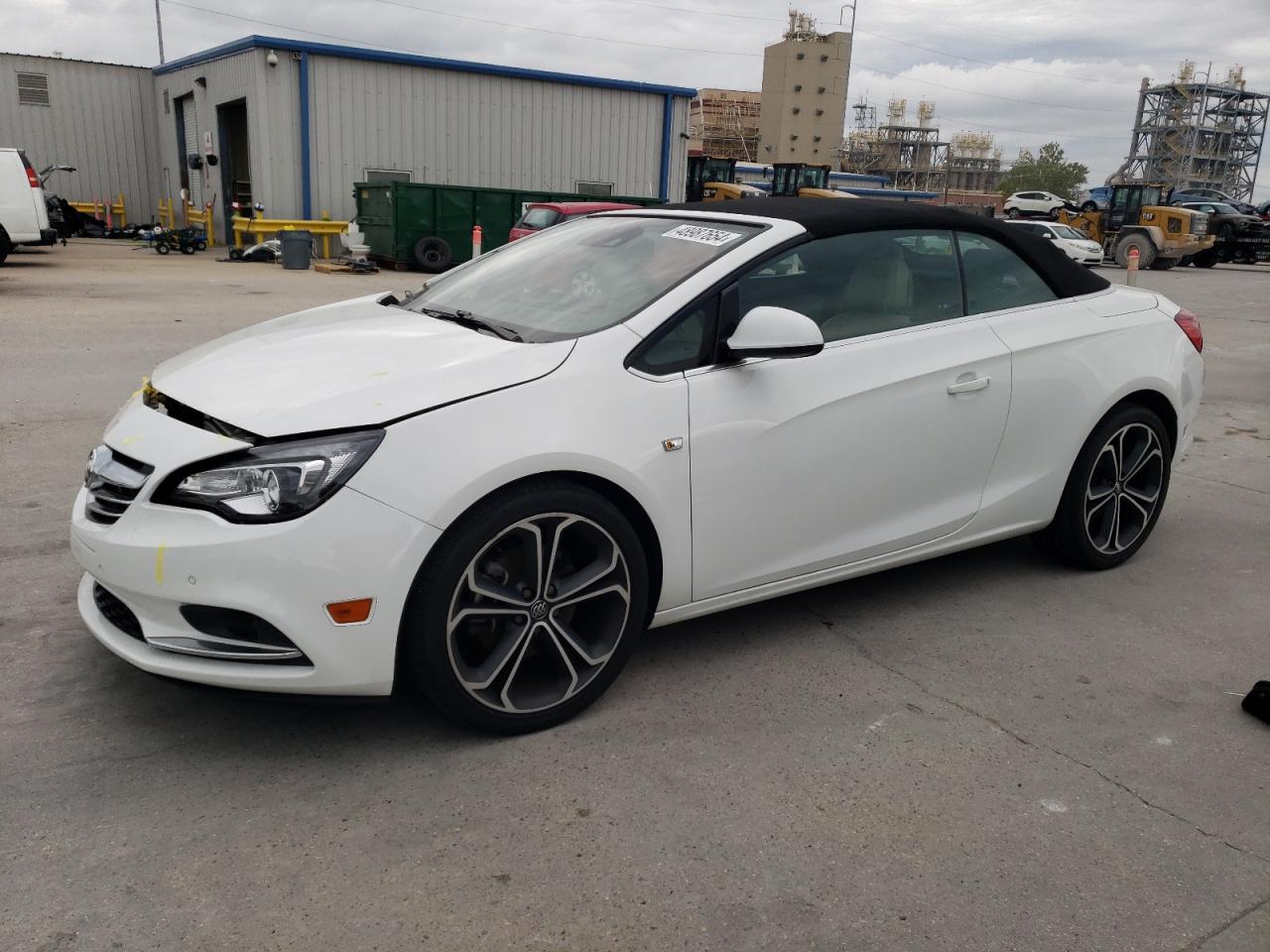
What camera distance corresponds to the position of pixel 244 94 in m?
23.8

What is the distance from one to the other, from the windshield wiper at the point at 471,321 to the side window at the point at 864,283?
2.38ft

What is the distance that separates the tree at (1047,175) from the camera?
13225 cm

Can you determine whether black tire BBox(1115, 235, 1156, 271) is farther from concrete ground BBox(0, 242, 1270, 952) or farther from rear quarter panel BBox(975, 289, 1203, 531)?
concrete ground BBox(0, 242, 1270, 952)

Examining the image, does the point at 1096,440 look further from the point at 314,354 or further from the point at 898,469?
the point at 314,354

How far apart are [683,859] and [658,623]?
36.1 inches

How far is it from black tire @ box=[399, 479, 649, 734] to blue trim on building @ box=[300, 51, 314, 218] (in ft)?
76.0

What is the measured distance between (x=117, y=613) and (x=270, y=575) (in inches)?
25.4

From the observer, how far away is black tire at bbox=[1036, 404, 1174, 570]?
4.25 metres

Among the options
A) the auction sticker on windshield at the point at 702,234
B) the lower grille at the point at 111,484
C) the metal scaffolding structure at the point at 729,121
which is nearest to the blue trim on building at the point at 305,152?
the auction sticker on windshield at the point at 702,234

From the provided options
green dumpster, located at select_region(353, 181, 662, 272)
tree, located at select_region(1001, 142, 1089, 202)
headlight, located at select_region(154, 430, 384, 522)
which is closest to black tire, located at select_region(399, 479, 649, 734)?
headlight, located at select_region(154, 430, 384, 522)

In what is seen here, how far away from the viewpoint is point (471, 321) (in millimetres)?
3404

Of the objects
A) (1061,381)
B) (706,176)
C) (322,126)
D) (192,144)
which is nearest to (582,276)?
(1061,381)

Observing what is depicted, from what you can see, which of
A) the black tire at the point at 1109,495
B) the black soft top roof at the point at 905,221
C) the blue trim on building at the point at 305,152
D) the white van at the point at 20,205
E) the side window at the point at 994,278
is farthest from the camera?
the blue trim on building at the point at 305,152

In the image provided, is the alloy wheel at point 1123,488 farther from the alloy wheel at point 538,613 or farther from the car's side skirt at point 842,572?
the alloy wheel at point 538,613
